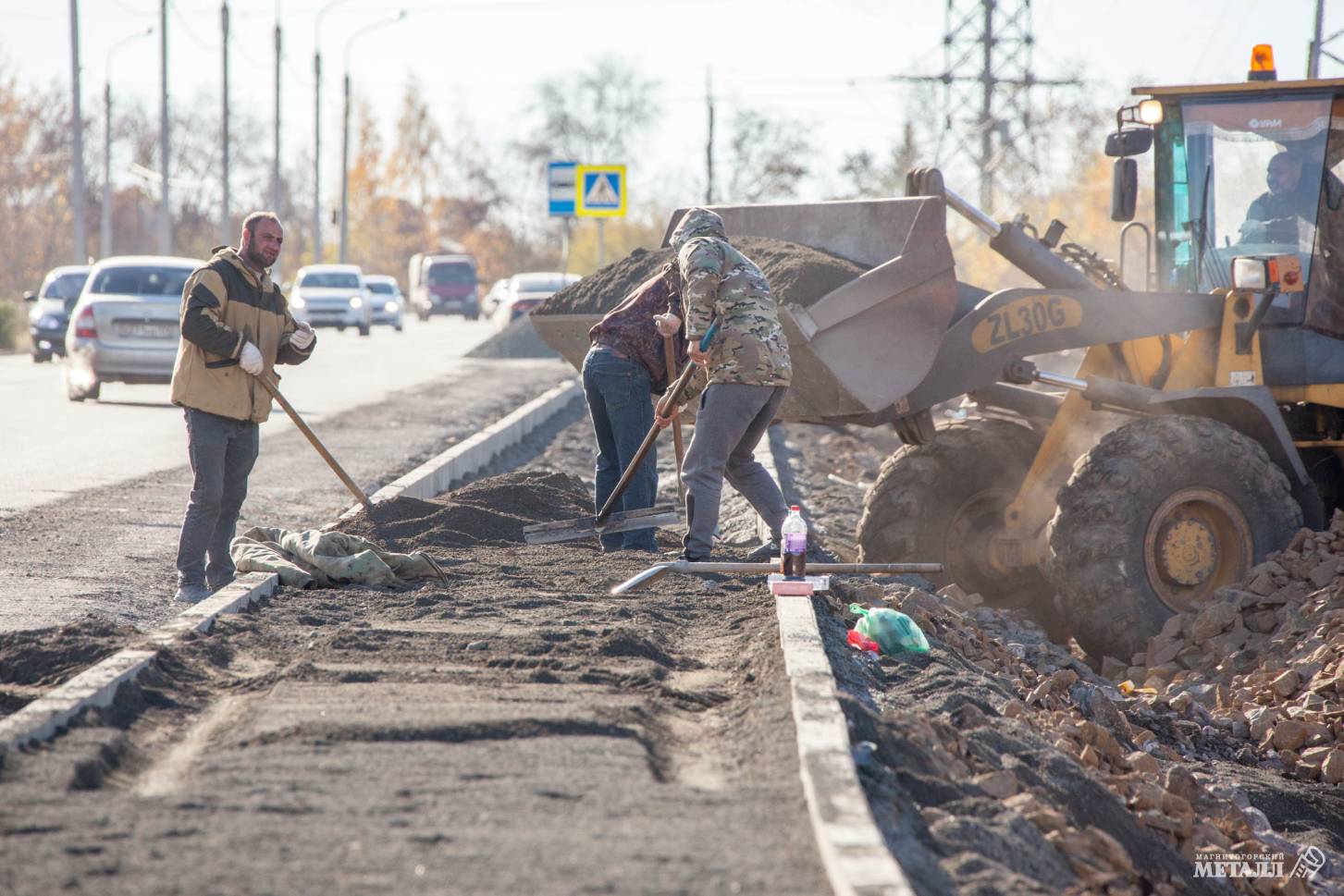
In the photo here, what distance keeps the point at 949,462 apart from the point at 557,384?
48.3 feet

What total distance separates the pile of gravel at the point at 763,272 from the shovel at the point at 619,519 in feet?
2.86

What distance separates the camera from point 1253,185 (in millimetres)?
9703

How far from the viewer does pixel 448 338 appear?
140 ft

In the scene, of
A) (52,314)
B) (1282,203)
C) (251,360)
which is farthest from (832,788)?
(52,314)

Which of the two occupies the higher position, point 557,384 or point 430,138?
point 430,138

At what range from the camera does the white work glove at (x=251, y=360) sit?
26.5ft

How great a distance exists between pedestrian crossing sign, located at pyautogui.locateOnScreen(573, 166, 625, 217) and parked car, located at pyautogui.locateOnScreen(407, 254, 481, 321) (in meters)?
40.3

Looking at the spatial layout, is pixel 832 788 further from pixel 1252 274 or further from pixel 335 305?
pixel 335 305

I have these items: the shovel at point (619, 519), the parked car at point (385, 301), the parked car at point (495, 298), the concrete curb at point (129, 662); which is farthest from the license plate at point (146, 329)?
the parked car at point (495, 298)

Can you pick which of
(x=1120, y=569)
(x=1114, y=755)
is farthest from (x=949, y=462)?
(x=1114, y=755)

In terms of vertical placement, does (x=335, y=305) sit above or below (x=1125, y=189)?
below

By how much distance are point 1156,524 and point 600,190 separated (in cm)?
1456

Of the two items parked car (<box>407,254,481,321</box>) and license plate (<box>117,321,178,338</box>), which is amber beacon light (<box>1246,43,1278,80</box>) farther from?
parked car (<box>407,254,481,321</box>)

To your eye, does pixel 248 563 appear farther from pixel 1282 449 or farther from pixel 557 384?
pixel 557 384
